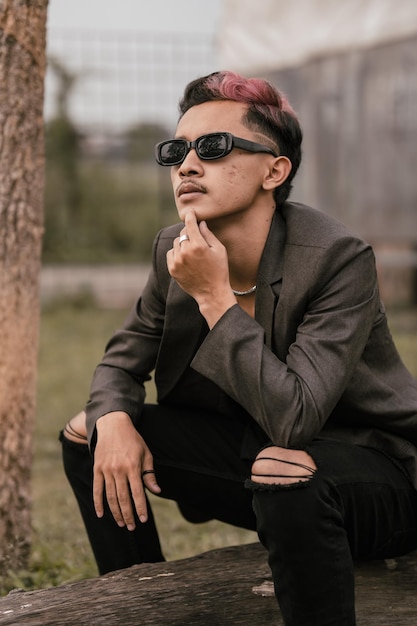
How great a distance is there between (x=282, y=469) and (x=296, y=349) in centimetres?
29

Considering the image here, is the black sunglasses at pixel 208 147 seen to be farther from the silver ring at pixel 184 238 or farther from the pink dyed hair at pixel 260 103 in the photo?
the silver ring at pixel 184 238

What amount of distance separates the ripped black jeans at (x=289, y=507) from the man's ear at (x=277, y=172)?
67 cm

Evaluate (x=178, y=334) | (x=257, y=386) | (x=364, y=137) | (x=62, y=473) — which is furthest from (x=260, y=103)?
A: (x=364, y=137)

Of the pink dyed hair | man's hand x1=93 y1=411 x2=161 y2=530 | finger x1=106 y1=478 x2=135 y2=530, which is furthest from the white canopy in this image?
finger x1=106 y1=478 x2=135 y2=530

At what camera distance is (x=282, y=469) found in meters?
2.16

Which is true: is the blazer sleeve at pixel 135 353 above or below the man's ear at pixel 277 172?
below

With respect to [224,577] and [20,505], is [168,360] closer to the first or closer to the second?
[224,577]

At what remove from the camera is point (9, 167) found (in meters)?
3.17

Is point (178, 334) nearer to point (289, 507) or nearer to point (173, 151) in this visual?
point (173, 151)

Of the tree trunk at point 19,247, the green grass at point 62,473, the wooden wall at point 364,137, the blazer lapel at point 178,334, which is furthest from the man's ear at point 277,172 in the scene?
the wooden wall at point 364,137

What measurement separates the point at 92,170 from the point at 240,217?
891 cm

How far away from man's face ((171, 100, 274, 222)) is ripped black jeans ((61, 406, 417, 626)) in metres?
0.63

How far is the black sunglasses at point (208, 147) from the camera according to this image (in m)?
2.41

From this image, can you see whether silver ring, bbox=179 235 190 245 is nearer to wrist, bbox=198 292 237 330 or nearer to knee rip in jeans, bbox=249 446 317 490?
wrist, bbox=198 292 237 330
